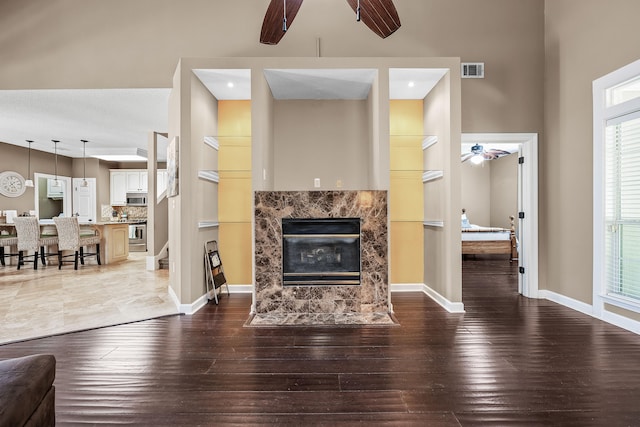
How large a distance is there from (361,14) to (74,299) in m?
4.76

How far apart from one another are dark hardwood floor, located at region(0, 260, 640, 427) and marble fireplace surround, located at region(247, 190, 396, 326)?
15.8 inches

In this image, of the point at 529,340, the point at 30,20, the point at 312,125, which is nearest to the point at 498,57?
the point at 312,125

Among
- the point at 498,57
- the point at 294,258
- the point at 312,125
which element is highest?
the point at 498,57

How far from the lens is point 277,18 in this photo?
2.54 meters

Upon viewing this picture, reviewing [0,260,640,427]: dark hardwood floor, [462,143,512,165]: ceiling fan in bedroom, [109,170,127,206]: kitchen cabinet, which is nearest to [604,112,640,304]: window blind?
[0,260,640,427]: dark hardwood floor

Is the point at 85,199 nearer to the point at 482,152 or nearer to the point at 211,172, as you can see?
the point at 211,172

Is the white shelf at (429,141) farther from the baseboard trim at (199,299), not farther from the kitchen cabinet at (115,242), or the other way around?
the kitchen cabinet at (115,242)

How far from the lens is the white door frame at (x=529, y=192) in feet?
14.0

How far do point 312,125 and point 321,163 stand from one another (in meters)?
0.56

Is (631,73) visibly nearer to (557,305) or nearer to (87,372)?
(557,305)

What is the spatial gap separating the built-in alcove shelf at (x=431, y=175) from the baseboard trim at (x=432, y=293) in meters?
1.47

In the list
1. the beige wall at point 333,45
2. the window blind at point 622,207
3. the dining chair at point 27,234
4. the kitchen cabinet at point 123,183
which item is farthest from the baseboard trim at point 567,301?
the kitchen cabinet at point 123,183

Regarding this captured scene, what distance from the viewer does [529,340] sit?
9.49ft

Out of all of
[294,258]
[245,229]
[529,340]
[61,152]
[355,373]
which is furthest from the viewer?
[61,152]
